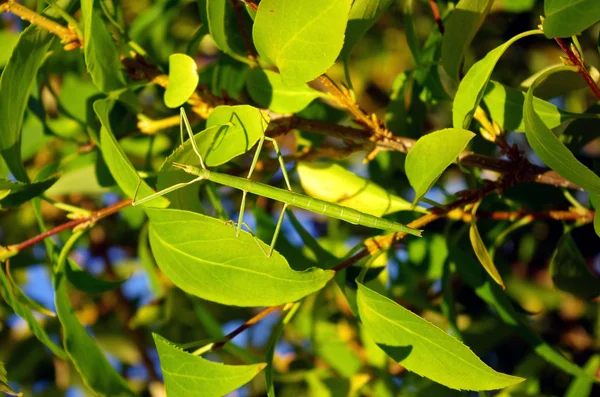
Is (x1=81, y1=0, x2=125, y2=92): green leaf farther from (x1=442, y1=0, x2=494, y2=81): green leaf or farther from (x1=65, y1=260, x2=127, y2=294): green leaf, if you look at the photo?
(x1=442, y1=0, x2=494, y2=81): green leaf

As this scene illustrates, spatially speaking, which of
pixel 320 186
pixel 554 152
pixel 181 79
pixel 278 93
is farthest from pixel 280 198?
pixel 554 152

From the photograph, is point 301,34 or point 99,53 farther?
point 99,53

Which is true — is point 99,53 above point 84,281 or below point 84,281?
above

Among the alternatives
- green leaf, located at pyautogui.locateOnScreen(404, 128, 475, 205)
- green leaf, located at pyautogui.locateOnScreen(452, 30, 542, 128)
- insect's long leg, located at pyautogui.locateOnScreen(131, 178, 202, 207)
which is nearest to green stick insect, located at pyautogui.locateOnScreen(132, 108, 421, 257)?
insect's long leg, located at pyautogui.locateOnScreen(131, 178, 202, 207)

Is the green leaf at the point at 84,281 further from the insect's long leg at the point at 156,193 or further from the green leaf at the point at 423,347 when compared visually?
the green leaf at the point at 423,347

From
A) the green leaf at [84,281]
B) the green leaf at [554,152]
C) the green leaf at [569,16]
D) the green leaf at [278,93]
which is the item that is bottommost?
the green leaf at [84,281]

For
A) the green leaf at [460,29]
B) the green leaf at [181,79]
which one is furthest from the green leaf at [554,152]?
the green leaf at [181,79]

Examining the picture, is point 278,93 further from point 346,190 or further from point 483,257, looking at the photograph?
point 483,257
